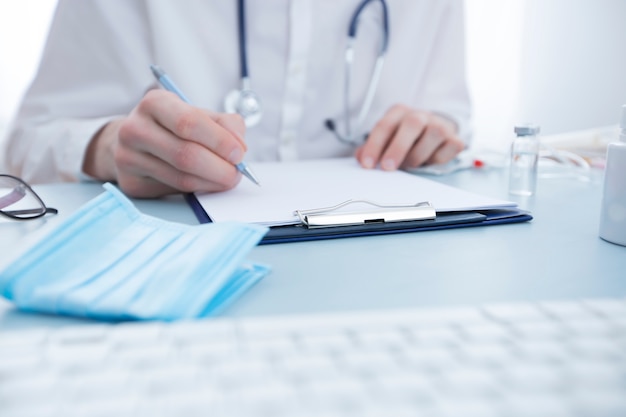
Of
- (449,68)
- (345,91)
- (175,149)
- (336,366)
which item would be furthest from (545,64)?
(336,366)

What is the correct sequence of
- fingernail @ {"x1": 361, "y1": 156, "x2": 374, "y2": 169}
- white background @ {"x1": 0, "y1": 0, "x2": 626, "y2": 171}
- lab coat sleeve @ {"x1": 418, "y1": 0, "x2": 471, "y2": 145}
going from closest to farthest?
1. fingernail @ {"x1": 361, "y1": 156, "x2": 374, "y2": 169}
2. lab coat sleeve @ {"x1": 418, "y1": 0, "x2": 471, "y2": 145}
3. white background @ {"x1": 0, "y1": 0, "x2": 626, "y2": 171}

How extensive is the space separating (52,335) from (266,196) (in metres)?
0.34

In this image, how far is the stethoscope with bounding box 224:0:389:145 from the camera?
960 millimetres

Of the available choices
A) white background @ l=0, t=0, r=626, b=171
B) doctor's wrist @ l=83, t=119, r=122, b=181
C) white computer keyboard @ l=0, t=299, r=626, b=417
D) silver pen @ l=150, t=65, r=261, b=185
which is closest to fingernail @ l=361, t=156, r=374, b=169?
silver pen @ l=150, t=65, r=261, b=185

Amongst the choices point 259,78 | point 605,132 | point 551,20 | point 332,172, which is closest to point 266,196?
point 332,172

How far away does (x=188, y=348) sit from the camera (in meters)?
0.24

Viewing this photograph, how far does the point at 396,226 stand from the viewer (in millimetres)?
486

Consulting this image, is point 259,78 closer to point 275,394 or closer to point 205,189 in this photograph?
point 205,189

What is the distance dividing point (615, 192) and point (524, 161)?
0.95ft

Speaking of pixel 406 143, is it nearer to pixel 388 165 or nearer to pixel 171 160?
pixel 388 165

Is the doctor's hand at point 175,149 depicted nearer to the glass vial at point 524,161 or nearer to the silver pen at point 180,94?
the silver pen at point 180,94

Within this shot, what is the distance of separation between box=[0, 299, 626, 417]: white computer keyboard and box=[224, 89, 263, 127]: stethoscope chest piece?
28.1 inches

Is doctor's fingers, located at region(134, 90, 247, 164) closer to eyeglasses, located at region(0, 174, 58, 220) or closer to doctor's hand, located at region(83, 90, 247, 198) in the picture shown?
doctor's hand, located at region(83, 90, 247, 198)

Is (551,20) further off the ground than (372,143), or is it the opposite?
(551,20)
